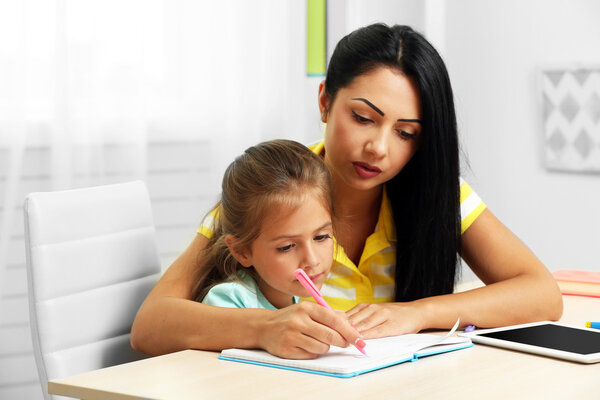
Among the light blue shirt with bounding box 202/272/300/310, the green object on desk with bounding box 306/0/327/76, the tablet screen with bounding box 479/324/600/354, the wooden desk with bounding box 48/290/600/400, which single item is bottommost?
the tablet screen with bounding box 479/324/600/354

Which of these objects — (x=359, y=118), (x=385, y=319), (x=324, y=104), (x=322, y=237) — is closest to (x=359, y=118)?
(x=359, y=118)

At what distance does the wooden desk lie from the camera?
1028 mm

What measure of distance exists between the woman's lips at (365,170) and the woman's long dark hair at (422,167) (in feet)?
0.40

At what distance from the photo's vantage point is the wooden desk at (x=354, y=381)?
1028 mm

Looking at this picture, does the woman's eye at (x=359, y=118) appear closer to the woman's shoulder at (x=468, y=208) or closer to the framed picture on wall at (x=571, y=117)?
the woman's shoulder at (x=468, y=208)

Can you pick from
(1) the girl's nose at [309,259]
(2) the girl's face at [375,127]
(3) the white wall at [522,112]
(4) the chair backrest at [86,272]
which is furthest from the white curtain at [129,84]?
(1) the girl's nose at [309,259]

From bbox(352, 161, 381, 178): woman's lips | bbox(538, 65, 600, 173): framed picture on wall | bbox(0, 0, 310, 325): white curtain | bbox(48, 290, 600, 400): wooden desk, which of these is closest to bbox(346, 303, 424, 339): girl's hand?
bbox(48, 290, 600, 400): wooden desk

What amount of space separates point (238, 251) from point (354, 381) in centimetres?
41

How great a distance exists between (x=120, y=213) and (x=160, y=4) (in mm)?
1331

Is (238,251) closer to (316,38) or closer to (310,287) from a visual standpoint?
(310,287)

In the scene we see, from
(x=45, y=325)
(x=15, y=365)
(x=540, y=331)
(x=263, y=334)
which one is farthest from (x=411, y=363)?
(x=15, y=365)

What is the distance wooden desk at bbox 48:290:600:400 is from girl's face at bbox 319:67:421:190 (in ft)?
1.29

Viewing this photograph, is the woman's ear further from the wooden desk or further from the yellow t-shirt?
the wooden desk

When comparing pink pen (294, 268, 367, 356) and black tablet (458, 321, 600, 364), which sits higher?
pink pen (294, 268, 367, 356)
